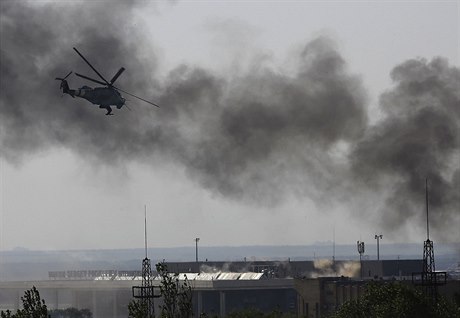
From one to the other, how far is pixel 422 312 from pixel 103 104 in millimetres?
41412

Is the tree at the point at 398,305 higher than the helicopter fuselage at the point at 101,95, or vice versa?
the helicopter fuselage at the point at 101,95

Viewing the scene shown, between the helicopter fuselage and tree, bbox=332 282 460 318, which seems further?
the helicopter fuselage

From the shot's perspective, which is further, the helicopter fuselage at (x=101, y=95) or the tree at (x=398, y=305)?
the helicopter fuselage at (x=101, y=95)

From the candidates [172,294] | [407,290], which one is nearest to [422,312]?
[407,290]

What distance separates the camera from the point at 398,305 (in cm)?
12950

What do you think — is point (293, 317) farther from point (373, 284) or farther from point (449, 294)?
point (449, 294)

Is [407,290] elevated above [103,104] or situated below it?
below

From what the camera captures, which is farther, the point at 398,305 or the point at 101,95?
the point at 101,95

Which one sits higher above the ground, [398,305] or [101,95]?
[101,95]

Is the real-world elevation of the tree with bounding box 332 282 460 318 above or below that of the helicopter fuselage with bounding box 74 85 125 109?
below

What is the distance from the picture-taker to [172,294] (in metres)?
104

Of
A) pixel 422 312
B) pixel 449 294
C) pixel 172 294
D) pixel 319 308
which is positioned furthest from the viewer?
pixel 319 308

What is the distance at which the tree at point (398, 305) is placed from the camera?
12888cm

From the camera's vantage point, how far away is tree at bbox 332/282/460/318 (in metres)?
129
